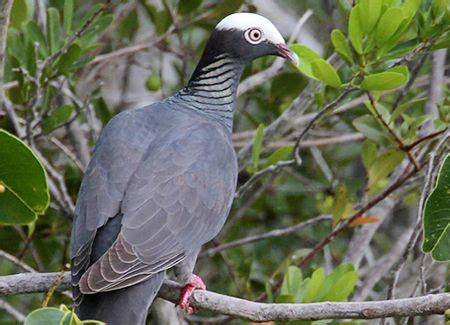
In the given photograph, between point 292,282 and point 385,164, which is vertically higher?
point 385,164

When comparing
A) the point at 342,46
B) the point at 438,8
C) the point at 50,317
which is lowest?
the point at 50,317

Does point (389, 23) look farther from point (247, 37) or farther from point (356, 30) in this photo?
point (247, 37)

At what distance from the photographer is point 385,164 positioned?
425 centimetres

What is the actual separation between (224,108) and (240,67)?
0.67 feet

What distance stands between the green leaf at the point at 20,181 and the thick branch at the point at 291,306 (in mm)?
228

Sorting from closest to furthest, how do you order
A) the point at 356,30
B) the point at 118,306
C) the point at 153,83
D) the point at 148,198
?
1. the point at 118,306
2. the point at 148,198
3. the point at 356,30
4. the point at 153,83

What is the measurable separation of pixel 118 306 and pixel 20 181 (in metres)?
0.57

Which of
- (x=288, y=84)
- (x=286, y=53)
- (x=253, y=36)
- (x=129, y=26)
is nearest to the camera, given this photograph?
(x=286, y=53)

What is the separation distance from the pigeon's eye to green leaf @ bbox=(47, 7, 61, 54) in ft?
2.70

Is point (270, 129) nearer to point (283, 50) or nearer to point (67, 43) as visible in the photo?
point (283, 50)

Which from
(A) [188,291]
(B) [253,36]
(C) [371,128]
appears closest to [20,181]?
(A) [188,291]

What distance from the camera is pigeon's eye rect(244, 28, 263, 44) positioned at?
Answer: 4.21 meters

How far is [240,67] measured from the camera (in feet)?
14.1

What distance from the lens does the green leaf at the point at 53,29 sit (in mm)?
4316
